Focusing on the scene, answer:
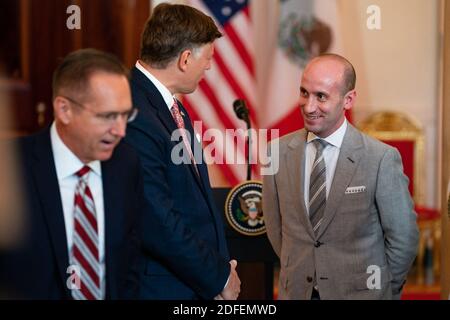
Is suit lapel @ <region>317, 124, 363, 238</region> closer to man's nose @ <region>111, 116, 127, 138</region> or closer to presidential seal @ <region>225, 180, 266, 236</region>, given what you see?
presidential seal @ <region>225, 180, 266, 236</region>

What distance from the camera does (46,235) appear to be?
5.81 ft

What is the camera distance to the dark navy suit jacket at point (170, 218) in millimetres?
2088

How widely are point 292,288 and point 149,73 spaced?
841 millimetres

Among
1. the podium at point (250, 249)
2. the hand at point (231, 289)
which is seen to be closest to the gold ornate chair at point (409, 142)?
the podium at point (250, 249)

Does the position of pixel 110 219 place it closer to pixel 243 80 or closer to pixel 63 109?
pixel 63 109

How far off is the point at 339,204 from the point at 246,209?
0.52m

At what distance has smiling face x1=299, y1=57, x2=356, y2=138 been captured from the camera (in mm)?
2424

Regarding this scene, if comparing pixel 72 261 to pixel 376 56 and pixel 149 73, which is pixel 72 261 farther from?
pixel 376 56

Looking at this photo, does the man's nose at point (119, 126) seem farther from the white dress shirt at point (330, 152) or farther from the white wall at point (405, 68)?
the white wall at point (405, 68)

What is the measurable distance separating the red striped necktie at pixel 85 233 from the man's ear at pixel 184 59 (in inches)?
19.3

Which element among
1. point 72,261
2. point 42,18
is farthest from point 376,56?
point 72,261

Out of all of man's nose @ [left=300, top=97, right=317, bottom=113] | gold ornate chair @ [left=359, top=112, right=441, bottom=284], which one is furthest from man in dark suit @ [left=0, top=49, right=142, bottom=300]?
gold ornate chair @ [left=359, top=112, right=441, bottom=284]

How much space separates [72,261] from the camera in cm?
180

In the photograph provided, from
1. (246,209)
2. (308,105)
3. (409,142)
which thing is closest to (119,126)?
(308,105)
